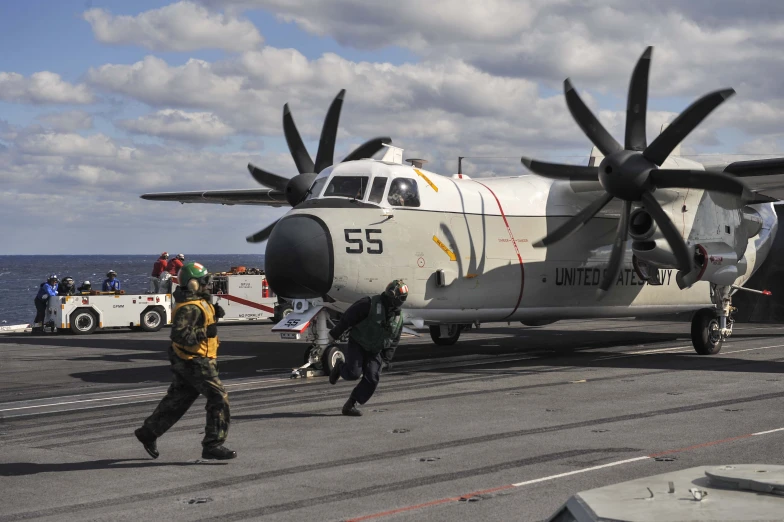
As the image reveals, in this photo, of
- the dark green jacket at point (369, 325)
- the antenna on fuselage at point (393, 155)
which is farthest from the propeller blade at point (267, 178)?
the dark green jacket at point (369, 325)

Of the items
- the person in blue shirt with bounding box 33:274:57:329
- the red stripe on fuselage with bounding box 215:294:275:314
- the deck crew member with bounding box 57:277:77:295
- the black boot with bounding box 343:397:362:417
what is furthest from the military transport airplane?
the deck crew member with bounding box 57:277:77:295

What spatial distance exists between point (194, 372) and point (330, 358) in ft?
25.7

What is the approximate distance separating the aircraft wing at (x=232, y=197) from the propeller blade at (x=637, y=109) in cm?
1144

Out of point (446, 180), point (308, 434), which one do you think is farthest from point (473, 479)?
point (446, 180)

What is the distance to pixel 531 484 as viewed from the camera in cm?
855

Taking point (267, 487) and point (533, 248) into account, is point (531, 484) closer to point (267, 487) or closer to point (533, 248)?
point (267, 487)

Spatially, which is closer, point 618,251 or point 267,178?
point 618,251

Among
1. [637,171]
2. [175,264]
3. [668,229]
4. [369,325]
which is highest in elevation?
[637,171]

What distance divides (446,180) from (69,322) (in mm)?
17443

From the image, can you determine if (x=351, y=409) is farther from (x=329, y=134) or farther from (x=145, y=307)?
(x=145, y=307)

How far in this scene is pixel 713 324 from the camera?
22.5 meters

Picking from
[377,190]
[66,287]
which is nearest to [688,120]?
[377,190]

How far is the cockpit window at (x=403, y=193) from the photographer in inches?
738

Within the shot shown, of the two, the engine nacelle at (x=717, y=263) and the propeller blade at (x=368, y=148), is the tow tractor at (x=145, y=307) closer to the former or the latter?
the propeller blade at (x=368, y=148)
